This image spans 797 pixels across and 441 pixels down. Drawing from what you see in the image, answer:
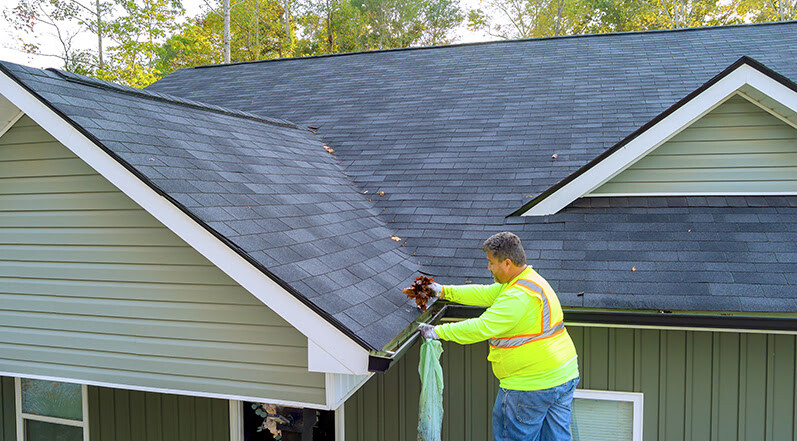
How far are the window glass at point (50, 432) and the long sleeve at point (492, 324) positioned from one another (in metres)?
4.91

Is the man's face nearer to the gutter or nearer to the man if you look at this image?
the man

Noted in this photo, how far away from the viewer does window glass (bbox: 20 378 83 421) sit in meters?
5.90

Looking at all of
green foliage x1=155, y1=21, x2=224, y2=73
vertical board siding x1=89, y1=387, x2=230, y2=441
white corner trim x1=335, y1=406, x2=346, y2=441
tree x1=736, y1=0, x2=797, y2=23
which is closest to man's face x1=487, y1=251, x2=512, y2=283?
white corner trim x1=335, y1=406, x2=346, y2=441

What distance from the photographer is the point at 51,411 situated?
5977mm

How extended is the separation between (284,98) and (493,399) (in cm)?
664

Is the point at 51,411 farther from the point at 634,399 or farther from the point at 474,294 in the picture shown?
the point at 634,399

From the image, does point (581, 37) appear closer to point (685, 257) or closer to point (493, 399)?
point (685, 257)

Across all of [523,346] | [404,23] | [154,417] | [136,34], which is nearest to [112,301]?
[154,417]

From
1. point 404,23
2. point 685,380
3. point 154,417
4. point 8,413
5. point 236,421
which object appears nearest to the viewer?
point 685,380

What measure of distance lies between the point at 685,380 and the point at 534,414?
186cm

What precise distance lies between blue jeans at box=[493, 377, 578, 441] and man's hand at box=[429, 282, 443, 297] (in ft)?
2.70

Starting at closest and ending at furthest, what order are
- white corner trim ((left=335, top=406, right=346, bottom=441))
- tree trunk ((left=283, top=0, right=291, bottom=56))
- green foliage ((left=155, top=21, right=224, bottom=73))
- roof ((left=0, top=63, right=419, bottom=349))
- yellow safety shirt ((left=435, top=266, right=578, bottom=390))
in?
roof ((left=0, top=63, right=419, bottom=349)) → yellow safety shirt ((left=435, top=266, right=578, bottom=390)) → white corner trim ((left=335, top=406, right=346, bottom=441)) → tree trunk ((left=283, top=0, right=291, bottom=56)) → green foliage ((left=155, top=21, right=224, bottom=73))

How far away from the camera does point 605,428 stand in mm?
4781

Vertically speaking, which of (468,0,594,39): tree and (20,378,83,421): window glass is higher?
(468,0,594,39): tree
